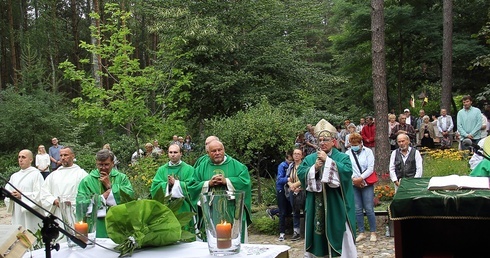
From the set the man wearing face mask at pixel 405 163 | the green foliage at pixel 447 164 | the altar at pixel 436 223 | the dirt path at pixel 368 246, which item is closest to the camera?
the altar at pixel 436 223

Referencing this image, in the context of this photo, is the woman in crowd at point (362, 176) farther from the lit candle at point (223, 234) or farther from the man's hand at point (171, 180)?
the lit candle at point (223, 234)

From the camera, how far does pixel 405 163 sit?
8.70 metres

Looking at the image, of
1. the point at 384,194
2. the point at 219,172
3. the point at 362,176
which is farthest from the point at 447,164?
the point at 219,172

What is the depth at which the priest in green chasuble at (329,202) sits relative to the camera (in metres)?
6.57

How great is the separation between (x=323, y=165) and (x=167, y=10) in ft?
53.4

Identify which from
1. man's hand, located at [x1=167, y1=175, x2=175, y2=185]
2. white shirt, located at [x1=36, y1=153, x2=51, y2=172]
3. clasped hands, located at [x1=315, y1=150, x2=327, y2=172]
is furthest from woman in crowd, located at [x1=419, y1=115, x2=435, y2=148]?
man's hand, located at [x1=167, y1=175, x2=175, y2=185]

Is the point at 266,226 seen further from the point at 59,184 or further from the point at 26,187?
the point at 26,187

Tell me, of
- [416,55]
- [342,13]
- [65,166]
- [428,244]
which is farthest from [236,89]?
[428,244]

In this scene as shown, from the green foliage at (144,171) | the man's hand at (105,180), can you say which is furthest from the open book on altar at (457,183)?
the green foliage at (144,171)

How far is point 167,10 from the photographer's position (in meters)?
21.5

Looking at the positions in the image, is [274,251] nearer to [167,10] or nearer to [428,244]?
[428,244]

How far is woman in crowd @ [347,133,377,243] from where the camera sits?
8.94 metres

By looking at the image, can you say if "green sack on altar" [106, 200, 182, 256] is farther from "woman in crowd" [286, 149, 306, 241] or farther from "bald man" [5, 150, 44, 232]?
"woman in crowd" [286, 149, 306, 241]

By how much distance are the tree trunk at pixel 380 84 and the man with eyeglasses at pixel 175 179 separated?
710cm
